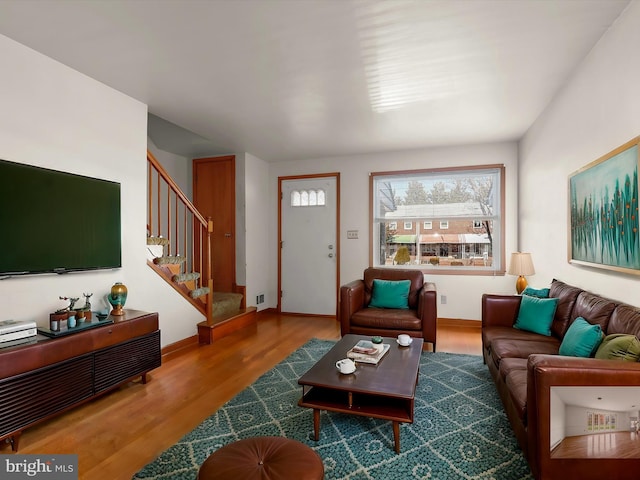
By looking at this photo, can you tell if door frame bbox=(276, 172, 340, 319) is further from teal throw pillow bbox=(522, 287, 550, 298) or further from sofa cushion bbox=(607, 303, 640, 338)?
sofa cushion bbox=(607, 303, 640, 338)

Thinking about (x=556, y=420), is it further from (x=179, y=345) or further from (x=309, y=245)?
(x=309, y=245)

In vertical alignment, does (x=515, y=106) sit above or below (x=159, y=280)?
above

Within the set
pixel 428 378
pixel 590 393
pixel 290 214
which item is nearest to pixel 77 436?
pixel 428 378

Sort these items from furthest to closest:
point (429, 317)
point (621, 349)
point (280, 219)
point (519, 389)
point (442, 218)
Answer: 1. point (280, 219)
2. point (442, 218)
3. point (429, 317)
4. point (519, 389)
5. point (621, 349)

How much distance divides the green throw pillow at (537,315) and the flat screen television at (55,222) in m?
3.56

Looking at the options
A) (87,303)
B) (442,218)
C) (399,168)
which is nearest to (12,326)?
(87,303)

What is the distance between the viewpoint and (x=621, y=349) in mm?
1695

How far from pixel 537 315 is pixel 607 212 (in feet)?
3.16

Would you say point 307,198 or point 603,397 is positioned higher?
point 307,198

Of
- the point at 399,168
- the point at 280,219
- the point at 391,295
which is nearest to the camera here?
the point at 391,295

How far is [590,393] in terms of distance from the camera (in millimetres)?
1542

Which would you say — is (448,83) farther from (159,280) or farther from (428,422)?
(159,280)

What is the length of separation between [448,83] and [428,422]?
8.71 feet

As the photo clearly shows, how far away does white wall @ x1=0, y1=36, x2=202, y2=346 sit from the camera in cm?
239
